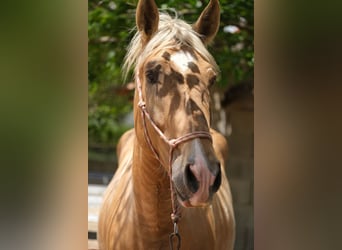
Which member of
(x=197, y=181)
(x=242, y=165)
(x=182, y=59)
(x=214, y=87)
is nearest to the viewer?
(x=197, y=181)

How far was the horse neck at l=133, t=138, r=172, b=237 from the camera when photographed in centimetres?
131

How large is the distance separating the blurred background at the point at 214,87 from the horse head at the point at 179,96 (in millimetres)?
626

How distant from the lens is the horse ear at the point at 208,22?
1.38 meters

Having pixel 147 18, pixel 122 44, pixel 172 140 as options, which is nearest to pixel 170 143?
pixel 172 140

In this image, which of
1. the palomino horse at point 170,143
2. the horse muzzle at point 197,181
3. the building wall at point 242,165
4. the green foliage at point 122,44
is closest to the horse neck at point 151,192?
the palomino horse at point 170,143

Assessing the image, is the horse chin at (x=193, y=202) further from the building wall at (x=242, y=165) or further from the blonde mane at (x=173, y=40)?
the building wall at (x=242, y=165)

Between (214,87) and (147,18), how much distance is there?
138 cm

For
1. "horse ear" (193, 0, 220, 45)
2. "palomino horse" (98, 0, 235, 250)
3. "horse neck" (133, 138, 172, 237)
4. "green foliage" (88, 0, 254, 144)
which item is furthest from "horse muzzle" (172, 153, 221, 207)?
"green foliage" (88, 0, 254, 144)

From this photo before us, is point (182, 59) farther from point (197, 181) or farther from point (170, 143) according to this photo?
point (197, 181)

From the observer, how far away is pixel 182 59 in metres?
1.21

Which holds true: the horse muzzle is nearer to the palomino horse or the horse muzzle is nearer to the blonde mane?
the palomino horse

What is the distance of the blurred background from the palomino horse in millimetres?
646
